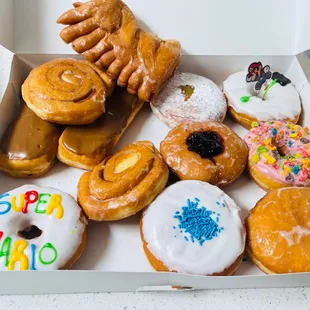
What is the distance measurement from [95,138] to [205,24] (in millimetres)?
702

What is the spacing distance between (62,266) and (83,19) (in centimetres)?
87

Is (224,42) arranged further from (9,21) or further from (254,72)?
(9,21)

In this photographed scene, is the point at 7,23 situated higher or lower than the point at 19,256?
higher

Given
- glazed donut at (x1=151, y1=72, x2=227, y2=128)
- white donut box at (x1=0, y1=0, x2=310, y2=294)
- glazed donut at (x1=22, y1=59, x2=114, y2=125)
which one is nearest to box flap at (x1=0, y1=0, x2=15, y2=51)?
white donut box at (x1=0, y1=0, x2=310, y2=294)

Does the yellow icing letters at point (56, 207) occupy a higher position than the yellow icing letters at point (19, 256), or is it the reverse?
the yellow icing letters at point (56, 207)

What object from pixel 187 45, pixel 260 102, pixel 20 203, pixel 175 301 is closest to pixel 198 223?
pixel 175 301

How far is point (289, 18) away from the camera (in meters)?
1.83

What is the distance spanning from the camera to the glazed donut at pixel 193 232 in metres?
1.24

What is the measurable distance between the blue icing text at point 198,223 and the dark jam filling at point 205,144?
0.69 feet

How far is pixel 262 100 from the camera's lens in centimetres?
174

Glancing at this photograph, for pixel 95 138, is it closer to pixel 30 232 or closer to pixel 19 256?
pixel 30 232

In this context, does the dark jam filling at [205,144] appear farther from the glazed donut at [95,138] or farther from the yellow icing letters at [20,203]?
the yellow icing letters at [20,203]

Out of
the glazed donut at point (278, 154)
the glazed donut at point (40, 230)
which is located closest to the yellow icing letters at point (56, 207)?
the glazed donut at point (40, 230)

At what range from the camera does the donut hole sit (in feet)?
4.34
